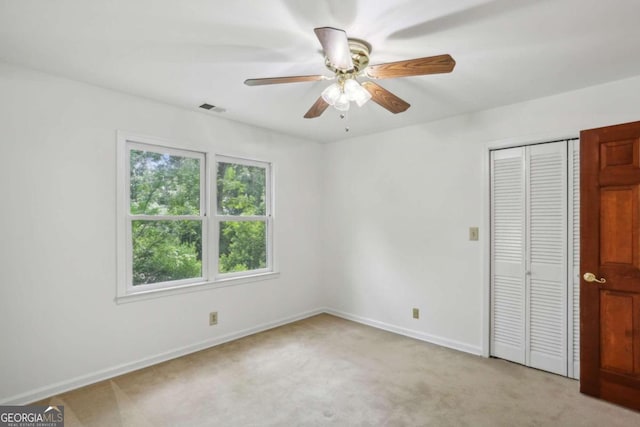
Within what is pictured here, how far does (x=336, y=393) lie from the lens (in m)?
2.48

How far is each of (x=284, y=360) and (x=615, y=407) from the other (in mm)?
2481

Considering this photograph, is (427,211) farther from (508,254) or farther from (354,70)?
(354,70)

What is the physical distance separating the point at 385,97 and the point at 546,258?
2.03 meters

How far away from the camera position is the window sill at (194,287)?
9.32 feet

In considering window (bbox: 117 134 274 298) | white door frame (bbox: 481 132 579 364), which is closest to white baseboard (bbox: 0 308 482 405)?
white door frame (bbox: 481 132 579 364)

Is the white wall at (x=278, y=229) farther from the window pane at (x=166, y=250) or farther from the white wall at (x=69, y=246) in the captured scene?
the window pane at (x=166, y=250)

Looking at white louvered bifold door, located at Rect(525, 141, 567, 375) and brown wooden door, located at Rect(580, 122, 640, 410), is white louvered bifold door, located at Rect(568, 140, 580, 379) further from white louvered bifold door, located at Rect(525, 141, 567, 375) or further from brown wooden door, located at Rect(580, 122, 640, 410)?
brown wooden door, located at Rect(580, 122, 640, 410)

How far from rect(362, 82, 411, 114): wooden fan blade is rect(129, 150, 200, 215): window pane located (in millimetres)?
2041

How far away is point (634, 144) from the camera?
2.30 meters

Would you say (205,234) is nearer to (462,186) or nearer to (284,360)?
(284,360)

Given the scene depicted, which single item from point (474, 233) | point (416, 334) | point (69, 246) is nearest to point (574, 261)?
point (474, 233)

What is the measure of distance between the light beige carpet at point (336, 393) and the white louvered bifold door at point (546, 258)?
22 centimetres

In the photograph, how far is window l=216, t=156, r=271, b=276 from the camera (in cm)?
358

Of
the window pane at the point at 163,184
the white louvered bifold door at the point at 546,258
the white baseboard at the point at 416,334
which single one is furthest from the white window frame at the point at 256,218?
the white louvered bifold door at the point at 546,258
